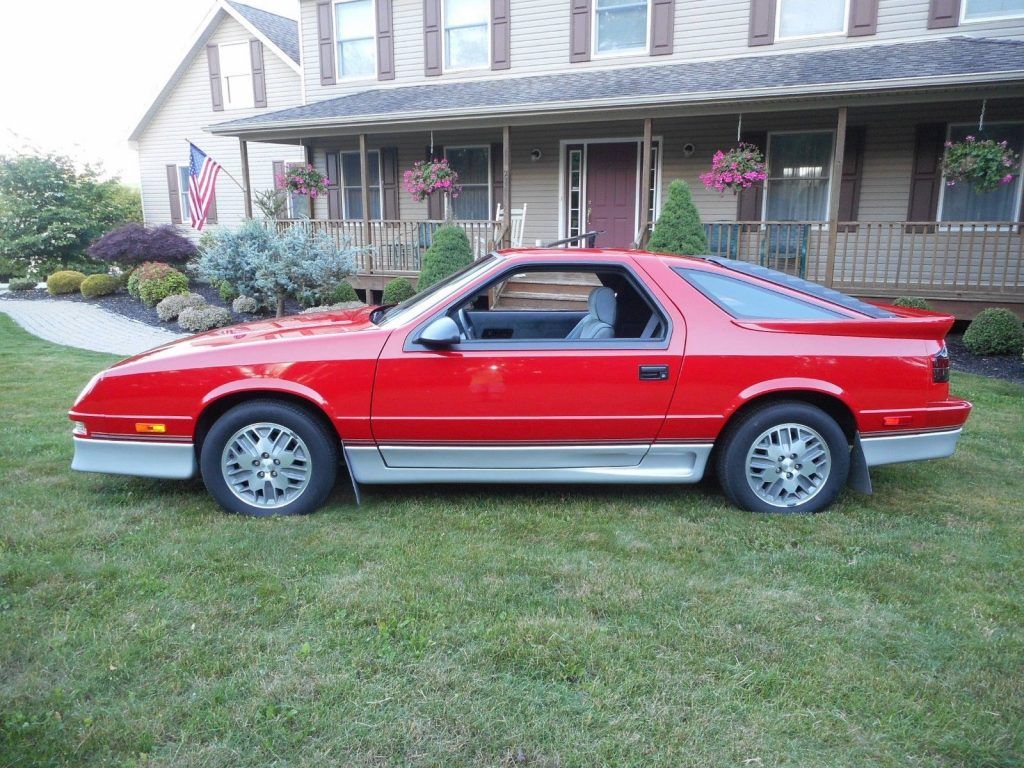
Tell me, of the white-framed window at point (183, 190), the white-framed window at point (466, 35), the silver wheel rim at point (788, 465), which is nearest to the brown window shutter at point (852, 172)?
the white-framed window at point (466, 35)

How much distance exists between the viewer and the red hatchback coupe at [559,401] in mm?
4051

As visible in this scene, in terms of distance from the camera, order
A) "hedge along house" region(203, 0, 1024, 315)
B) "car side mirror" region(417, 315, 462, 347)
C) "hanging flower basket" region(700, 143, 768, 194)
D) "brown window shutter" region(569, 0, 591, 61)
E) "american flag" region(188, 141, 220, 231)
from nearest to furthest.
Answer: "car side mirror" region(417, 315, 462, 347) → "hedge along house" region(203, 0, 1024, 315) → "hanging flower basket" region(700, 143, 768, 194) → "brown window shutter" region(569, 0, 591, 61) → "american flag" region(188, 141, 220, 231)

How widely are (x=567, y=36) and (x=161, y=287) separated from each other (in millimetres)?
9495

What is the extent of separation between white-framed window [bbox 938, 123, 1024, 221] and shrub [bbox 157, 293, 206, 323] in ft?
43.2

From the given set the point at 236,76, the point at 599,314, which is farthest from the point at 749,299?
the point at 236,76

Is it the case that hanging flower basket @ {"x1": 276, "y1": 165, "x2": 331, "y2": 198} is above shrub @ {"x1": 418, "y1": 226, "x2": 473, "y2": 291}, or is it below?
above

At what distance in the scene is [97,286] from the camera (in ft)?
54.0

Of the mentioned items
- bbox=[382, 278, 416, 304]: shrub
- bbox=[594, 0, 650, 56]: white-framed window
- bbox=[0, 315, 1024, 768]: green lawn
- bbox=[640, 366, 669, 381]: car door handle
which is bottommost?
bbox=[0, 315, 1024, 768]: green lawn

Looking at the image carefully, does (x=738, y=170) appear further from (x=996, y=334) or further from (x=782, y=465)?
(x=782, y=465)

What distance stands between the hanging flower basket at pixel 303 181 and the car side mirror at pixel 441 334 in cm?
1239

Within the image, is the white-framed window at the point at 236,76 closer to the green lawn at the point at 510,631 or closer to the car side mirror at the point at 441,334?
the green lawn at the point at 510,631

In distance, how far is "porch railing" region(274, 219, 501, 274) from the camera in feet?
45.2

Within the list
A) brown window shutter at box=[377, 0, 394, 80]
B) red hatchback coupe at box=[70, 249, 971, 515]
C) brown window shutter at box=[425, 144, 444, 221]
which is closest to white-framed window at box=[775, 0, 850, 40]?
brown window shutter at box=[425, 144, 444, 221]

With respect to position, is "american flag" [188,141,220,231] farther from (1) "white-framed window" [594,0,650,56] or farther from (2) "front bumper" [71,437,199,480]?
(2) "front bumper" [71,437,199,480]
